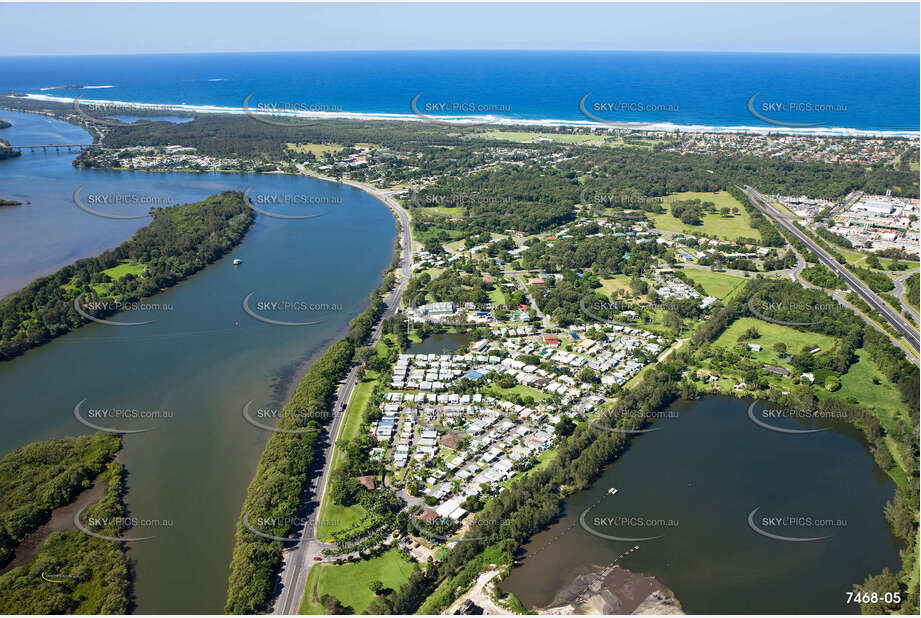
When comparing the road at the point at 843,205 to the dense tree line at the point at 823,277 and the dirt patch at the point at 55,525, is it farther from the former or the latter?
the dirt patch at the point at 55,525

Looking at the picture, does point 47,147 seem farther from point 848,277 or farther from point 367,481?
point 848,277

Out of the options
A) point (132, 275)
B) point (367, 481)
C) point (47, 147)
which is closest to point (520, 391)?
point (367, 481)

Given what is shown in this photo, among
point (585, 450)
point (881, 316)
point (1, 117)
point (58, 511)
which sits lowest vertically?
point (58, 511)

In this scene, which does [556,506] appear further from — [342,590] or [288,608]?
[288,608]

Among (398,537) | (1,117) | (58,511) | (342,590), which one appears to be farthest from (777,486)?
(1,117)

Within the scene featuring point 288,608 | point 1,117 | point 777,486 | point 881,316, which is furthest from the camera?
point 1,117

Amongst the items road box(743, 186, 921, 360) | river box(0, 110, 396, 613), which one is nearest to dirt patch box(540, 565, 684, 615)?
river box(0, 110, 396, 613)
